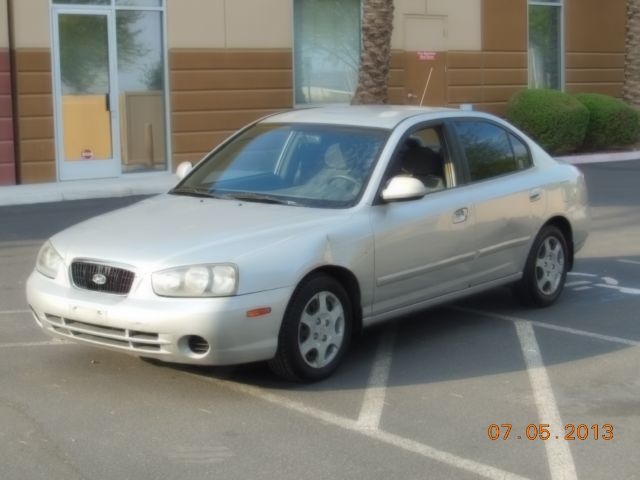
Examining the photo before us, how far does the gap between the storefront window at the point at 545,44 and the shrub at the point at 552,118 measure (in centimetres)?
175

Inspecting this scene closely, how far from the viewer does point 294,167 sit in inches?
288

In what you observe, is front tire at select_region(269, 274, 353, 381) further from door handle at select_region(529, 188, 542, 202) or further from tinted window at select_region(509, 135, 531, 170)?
tinted window at select_region(509, 135, 531, 170)

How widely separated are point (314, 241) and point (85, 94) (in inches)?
455

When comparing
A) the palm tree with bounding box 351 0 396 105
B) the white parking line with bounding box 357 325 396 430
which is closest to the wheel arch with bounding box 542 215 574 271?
the white parking line with bounding box 357 325 396 430

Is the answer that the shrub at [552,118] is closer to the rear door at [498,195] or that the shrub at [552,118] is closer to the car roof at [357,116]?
the rear door at [498,195]

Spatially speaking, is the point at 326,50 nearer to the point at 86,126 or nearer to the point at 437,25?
the point at 437,25

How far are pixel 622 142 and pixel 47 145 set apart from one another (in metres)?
11.4

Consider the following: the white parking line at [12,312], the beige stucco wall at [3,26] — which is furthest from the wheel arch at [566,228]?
the beige stucco wall at [3,26]

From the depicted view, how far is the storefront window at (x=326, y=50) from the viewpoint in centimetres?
1959

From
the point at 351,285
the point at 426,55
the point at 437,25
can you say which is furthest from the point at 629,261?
the point at 437,25

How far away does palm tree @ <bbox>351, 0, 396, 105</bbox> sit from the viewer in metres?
18.3

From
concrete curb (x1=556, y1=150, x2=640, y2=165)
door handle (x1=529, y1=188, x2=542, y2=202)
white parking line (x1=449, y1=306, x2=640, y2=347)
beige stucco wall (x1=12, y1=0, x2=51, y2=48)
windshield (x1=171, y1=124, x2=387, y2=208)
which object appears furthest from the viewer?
concrete curb (x1=556, y1=150, x2=640, y2=165)

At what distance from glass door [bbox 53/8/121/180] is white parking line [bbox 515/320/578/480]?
10471 mm

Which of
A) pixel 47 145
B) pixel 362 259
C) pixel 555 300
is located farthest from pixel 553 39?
pixel 362 259
